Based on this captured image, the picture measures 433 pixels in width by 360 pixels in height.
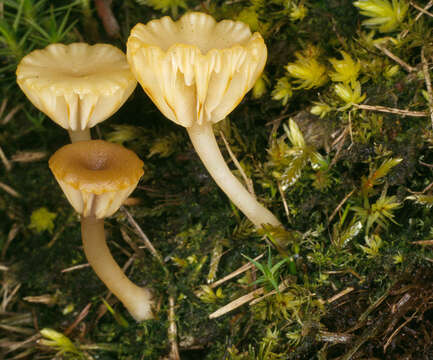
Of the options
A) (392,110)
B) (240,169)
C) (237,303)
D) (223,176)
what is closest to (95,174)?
(223,176)

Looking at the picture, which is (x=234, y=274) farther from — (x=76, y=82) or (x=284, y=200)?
(x=76, y=82)

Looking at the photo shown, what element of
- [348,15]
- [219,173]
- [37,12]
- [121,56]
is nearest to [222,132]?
[219,173]

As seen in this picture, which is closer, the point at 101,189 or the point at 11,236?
the point at 101,189

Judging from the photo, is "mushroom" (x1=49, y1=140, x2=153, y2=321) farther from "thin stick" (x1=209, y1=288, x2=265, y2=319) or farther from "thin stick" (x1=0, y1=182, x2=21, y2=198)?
"thin stick" (x1=0, y1=182, x2=21, y2=198)

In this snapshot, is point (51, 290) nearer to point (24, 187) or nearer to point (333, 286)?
point (24, 187)

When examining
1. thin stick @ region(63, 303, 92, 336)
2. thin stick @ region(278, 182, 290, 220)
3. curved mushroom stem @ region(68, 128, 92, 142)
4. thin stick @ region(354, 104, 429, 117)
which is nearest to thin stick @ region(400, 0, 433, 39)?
thin stick @ region(354, 104, 429, 117)

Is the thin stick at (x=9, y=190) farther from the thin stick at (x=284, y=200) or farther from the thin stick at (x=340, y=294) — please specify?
the thin stick at (x=340, y=294)
